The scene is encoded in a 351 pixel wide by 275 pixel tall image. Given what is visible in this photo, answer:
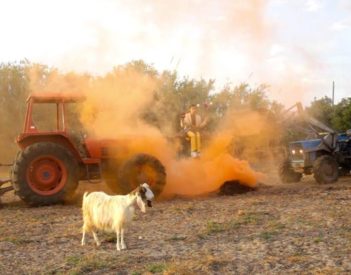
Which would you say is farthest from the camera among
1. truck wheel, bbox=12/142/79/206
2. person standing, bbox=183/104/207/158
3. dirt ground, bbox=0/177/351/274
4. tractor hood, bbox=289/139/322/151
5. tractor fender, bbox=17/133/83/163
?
tractor hood, bbox=289/139/322/151

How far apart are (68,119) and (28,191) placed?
7.88ft

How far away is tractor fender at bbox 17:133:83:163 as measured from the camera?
12391 mm

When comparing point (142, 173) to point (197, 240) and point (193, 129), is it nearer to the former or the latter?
point (193, 129)

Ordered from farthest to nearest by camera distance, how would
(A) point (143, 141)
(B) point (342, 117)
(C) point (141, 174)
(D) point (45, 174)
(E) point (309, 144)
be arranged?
(B) point (342, 117)
(E) point (309, 144)
(A) point (143, 141)
(C) point (141, 174)
(D) point (45, 174)

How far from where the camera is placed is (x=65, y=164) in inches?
480

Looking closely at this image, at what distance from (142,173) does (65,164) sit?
1825 millimetres

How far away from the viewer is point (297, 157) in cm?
1780

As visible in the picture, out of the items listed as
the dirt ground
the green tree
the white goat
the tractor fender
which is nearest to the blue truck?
the dirt ground

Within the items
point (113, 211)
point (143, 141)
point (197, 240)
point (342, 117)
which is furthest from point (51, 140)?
point (342, 117)

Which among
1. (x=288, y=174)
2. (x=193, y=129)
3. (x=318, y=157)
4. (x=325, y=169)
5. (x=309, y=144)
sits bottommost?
(x=288, y=174)

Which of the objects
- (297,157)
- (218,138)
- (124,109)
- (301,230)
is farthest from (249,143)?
(301,230)

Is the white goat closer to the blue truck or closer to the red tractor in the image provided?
the red tractor

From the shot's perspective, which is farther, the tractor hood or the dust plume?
the tractor hood

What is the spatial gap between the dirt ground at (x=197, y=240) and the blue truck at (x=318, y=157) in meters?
4.80
